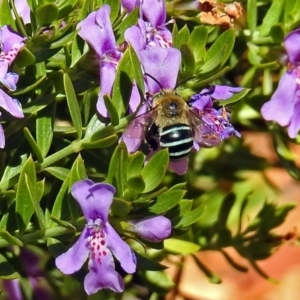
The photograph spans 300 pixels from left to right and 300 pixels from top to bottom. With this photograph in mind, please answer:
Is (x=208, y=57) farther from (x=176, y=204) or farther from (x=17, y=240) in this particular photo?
(x=17, y=240)

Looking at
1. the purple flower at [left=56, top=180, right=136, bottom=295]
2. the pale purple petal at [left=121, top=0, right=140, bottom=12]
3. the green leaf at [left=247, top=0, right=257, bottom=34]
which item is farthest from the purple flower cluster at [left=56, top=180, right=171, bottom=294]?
the green leaf at [left=247, top=0, right=257, bottom=34]

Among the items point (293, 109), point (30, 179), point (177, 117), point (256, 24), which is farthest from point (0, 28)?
point (256, 24)

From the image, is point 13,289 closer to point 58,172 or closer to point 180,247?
point 180,247

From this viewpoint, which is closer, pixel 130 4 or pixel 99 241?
pixel 99 241

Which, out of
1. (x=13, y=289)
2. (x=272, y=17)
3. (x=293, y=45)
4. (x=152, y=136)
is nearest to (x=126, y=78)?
(x=152, y=136)

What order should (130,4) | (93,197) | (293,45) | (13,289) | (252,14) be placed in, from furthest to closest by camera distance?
(13,289) < (252,14) < (293,45) < (130,4) < (93,197)

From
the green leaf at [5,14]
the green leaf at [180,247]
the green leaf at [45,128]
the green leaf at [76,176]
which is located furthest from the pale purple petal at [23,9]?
the green leaf at [180,247]

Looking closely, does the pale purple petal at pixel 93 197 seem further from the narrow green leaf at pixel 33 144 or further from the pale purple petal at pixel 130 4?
the pale purple petal at pixel 130 4
